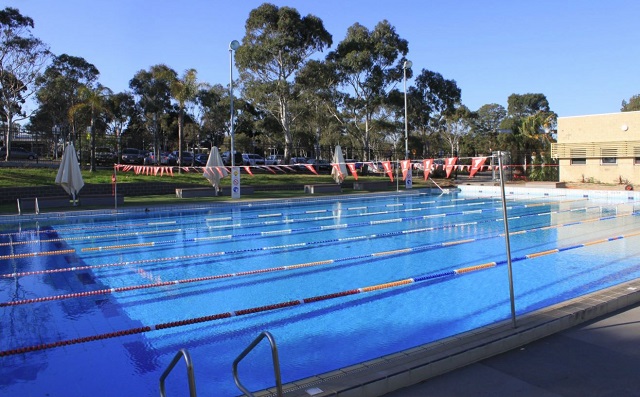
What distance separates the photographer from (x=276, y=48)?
37875 mm

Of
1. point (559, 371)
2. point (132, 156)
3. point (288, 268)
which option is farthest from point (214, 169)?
point (559, 371)

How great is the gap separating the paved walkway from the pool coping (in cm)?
8

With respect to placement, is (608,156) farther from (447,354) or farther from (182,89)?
(447,354)

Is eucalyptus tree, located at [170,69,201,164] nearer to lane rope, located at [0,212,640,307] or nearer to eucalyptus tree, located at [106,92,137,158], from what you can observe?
eucalyptus tree, located at [106,92,137,158]

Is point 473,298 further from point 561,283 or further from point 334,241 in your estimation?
point 334,241

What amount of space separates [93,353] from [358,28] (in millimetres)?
40049

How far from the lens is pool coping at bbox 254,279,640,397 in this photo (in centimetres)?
389

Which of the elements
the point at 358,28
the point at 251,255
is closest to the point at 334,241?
the point at 251,255

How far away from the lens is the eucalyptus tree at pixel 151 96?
49.1 metres

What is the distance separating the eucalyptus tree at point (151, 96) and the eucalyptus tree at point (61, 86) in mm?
4244

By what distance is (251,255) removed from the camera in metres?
11.7

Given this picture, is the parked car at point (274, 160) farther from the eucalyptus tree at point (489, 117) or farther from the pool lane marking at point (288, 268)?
the eucalyptus tree at point (489, 117)

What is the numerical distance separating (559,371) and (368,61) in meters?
38.9

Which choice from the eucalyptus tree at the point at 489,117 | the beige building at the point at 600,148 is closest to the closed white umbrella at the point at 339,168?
the beige building at the point at 600,148
